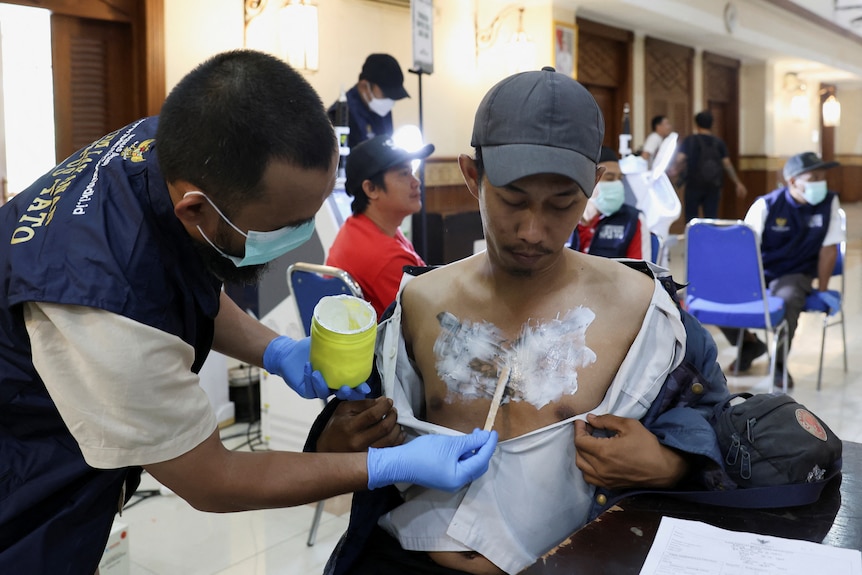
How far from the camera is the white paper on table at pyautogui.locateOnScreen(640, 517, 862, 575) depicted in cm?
97

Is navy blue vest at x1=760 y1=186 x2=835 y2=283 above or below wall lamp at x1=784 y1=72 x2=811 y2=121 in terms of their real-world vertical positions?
below

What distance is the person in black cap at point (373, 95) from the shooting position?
399 centimetres

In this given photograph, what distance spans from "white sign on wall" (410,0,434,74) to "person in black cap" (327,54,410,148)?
78cm

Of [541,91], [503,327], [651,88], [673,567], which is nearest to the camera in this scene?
[673,567]

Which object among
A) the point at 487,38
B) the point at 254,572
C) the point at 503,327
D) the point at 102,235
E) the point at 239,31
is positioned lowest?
the point at 254,572

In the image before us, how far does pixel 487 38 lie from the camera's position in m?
6.51

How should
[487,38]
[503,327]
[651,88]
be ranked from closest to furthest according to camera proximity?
[503,327]
[487,38]
[651,88]

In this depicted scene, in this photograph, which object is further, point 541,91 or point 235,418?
point 235,418

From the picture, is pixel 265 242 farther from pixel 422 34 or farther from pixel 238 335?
pixel 422 34

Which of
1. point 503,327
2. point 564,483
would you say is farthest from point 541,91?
point 564,483

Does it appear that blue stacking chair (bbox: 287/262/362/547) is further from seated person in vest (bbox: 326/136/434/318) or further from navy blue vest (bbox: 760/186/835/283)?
navy blue vest (bbox: 760/186/835/283)

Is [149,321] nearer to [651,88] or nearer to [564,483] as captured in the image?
[564,483]

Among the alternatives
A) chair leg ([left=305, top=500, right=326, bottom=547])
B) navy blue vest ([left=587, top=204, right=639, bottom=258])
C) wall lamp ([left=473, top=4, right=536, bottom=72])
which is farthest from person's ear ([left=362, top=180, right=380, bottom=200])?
wall lamp ([left=473, top=4, right=536, bottom=72])

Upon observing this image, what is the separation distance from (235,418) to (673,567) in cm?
302
